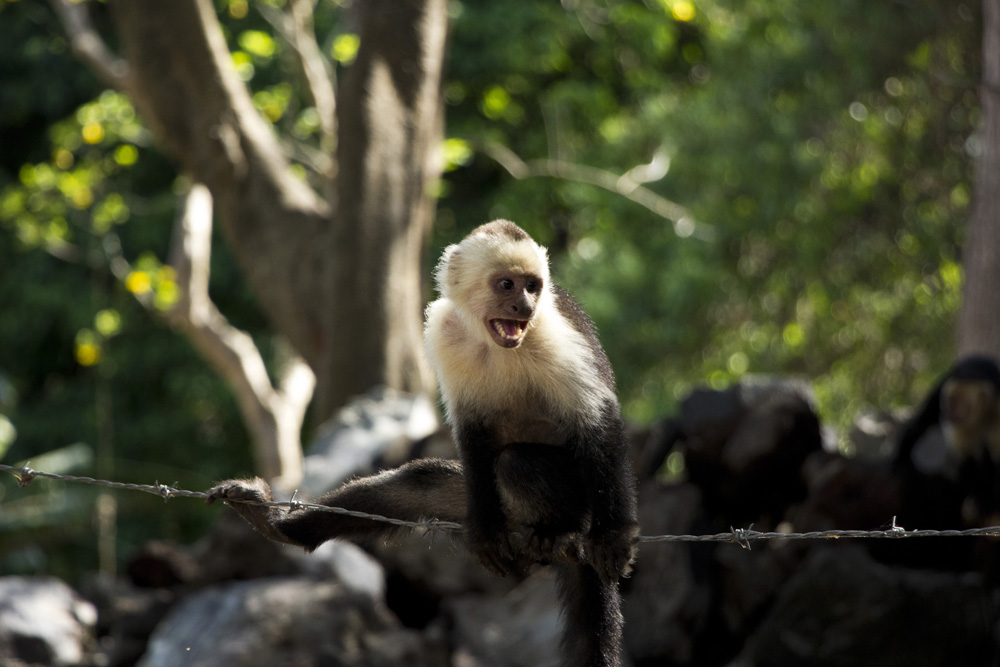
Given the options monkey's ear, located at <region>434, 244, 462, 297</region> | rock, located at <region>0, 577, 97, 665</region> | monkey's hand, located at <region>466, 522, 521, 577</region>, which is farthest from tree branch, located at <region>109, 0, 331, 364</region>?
monkey's hand, located at <region>466, 522, 521, 577</region>

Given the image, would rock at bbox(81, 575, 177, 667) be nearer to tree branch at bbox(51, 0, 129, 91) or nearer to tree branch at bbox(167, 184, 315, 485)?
tree branch at bbox(167, 184, 315, 485)

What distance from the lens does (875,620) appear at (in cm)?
529

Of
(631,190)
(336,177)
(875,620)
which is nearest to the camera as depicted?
(875,620)

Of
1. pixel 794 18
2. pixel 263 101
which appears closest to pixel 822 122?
pixel 794 18

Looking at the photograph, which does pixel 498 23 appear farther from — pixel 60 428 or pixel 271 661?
pixel 271 661

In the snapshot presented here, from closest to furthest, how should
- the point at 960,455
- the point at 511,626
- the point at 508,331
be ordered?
the point at 508,331 < the point at 511,626 < the point at 960,455

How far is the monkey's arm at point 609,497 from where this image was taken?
10.2ft

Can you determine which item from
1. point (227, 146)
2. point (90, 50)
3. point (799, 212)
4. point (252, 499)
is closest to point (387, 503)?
point (252, 499)

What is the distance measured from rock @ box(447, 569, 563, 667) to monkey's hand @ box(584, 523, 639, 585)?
2.26 m

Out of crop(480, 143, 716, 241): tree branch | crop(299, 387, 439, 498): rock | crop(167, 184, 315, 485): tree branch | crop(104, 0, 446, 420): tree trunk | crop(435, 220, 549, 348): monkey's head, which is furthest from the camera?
crop(480, 143, 716, 241): tree branch

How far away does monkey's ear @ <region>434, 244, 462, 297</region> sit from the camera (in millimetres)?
3584

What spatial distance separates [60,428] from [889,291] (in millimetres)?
10080

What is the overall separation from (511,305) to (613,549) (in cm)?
78

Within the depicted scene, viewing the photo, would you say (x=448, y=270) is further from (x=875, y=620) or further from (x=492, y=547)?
(x=875, y=620)
